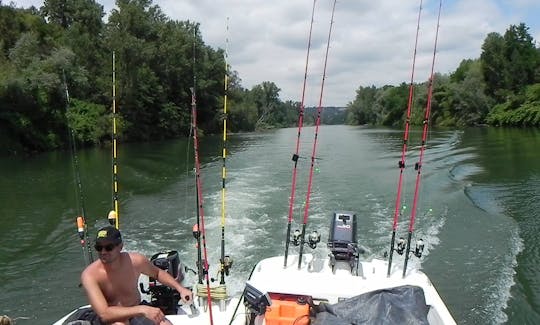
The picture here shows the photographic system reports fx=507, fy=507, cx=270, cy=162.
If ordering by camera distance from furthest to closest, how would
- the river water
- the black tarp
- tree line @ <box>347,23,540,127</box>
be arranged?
tree line @ <box>347,23,540,127</box>, the river water, the black tarp

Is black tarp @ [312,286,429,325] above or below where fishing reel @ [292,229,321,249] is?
below

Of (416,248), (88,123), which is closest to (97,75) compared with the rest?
Answer: (88,123)

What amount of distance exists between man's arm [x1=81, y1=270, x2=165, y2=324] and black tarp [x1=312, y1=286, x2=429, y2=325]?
2145mm

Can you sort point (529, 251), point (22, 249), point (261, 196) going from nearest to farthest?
point (529, 251) → point (22, 249) → point (261, 196)

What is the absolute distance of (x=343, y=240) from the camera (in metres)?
7.30

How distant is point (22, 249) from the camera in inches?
452

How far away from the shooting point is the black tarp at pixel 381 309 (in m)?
5.43

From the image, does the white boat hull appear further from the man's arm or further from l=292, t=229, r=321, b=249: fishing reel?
the man's arm

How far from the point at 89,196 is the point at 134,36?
3454 centimetres

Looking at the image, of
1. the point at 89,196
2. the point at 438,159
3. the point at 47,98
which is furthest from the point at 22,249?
the point at 47,98

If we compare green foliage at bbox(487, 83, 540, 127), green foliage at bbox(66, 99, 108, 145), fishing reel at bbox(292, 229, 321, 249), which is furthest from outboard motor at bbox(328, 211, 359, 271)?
green foliage at bbox(487, 83, 540, 127)

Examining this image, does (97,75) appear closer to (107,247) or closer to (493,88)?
(107,247)

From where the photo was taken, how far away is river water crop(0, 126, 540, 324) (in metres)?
8.99

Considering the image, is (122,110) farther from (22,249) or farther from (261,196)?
(22,249)
